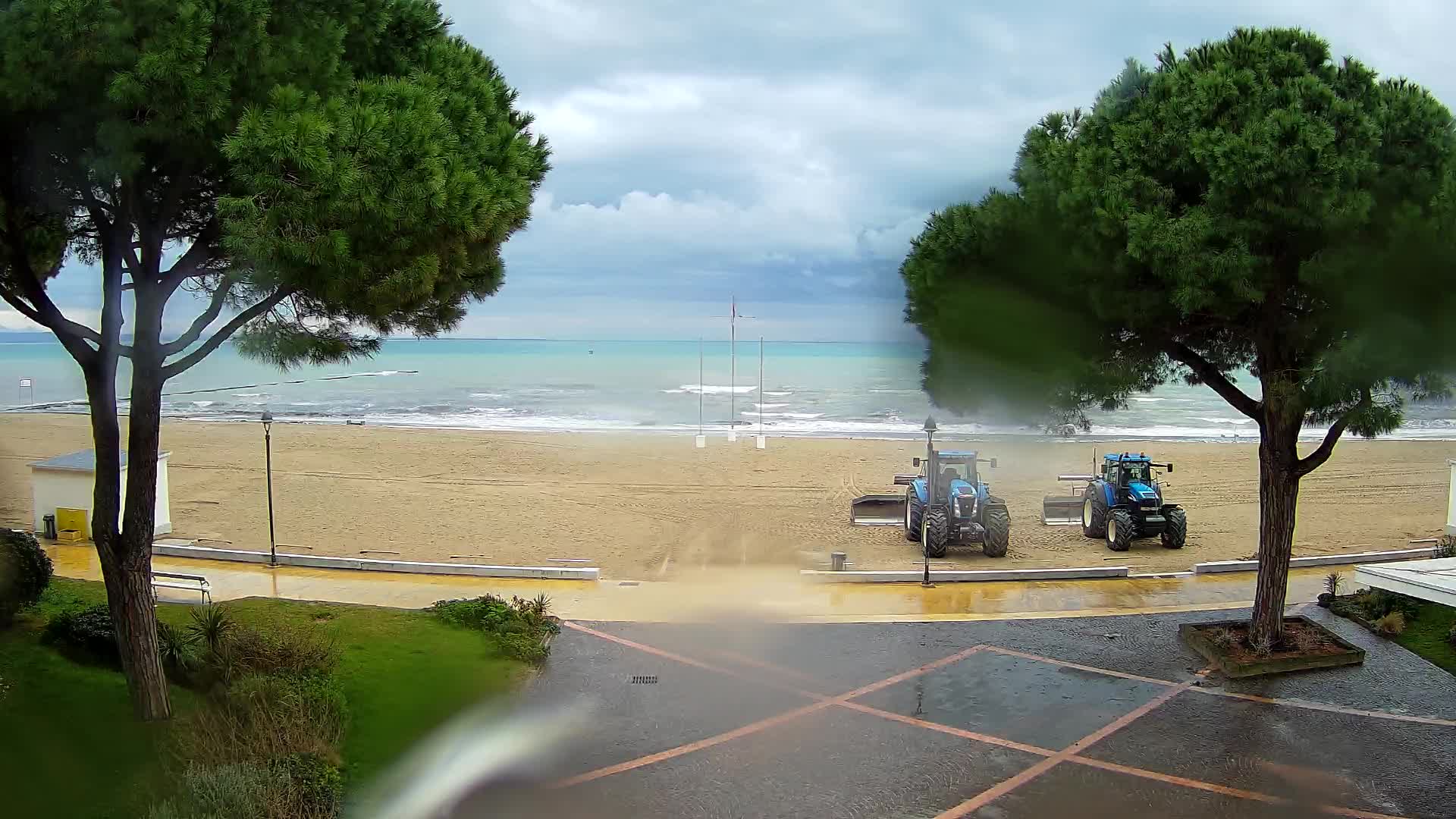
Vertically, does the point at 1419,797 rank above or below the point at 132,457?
below

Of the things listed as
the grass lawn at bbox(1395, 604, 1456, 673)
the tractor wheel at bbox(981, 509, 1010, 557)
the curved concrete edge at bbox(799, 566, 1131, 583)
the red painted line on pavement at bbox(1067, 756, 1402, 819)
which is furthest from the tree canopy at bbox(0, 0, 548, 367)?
the tractor wheel at bbox(981, 509, 1010, 557)

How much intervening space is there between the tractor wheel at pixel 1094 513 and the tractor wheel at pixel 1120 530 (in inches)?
24.2

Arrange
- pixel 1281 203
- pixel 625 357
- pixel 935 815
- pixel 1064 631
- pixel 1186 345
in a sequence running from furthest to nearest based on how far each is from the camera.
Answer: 1. pixel 625 357
2. pixel 1064 631
3. pixel 1186 345
4. pixel 1281 203
5. pixel 935 815

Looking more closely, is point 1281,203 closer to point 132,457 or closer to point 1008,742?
point 1008,742

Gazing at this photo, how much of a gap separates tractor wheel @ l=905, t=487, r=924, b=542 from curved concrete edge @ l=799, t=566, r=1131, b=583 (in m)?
3.17

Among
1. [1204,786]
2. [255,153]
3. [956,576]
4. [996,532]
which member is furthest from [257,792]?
[996,532]

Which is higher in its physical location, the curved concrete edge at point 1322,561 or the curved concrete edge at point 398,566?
the curved concrete edge at point 1322,561

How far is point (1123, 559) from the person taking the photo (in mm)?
16781

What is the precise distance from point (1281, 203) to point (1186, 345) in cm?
229

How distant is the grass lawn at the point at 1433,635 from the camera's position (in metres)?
10.5

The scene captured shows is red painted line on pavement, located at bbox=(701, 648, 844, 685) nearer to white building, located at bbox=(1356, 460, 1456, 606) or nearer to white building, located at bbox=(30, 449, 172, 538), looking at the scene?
white building, located at bbox=(1356, 460, 1456, 606)

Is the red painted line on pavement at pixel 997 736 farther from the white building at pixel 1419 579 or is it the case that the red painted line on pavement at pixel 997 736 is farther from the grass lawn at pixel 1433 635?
the grass lawn at pixel 1433 635

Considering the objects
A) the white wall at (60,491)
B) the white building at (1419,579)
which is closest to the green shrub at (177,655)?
the white wall at (60,491)

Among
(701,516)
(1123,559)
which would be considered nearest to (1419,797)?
(1123,559)
